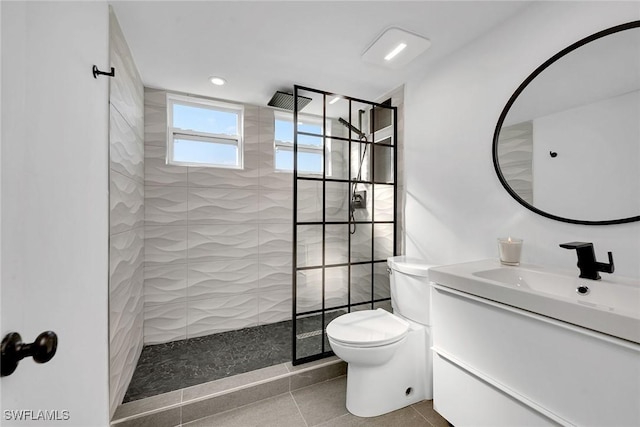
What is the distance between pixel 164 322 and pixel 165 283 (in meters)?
0.36

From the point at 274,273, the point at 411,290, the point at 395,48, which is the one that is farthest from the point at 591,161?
the point at 274,273

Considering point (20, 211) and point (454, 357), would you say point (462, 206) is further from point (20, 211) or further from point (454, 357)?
point (20, 211)

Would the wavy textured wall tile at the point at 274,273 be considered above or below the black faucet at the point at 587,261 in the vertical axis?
below

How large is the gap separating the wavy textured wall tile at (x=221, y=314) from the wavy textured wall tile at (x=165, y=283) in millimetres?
163

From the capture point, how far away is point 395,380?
1.65 m

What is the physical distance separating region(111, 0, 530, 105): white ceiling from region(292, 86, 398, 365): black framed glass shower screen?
0.25m

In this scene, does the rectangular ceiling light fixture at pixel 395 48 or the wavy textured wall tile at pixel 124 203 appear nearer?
the wavy textured wall tile at pixel 124 203

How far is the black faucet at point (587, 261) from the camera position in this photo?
114cm

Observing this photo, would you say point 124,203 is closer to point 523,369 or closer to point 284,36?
point 284,36

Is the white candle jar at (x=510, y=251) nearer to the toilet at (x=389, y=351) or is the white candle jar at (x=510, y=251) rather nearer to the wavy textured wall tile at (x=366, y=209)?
the toilet at (x=389, y=351)

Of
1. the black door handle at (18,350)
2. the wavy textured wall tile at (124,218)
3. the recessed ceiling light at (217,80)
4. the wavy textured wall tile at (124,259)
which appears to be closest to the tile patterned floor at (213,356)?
the wavy textured wall tile at (124,218)

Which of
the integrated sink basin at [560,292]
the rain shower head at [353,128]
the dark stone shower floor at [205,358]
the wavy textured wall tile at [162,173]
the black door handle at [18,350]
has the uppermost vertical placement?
the rain shower head at [353,128]

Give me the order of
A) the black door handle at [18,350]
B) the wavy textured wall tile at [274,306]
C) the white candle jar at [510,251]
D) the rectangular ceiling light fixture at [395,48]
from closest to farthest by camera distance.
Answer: the black door handle at [18,350]
the white candle jar at [510,251]
the rectangular ceiling light fixture at [395,48]
the wavy textured wall tile at [274,306]

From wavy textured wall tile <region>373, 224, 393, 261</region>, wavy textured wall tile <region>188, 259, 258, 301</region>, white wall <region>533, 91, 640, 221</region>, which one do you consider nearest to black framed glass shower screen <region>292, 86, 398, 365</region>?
wavy textured wall tile <region>373, 224, 393, 261</region>
